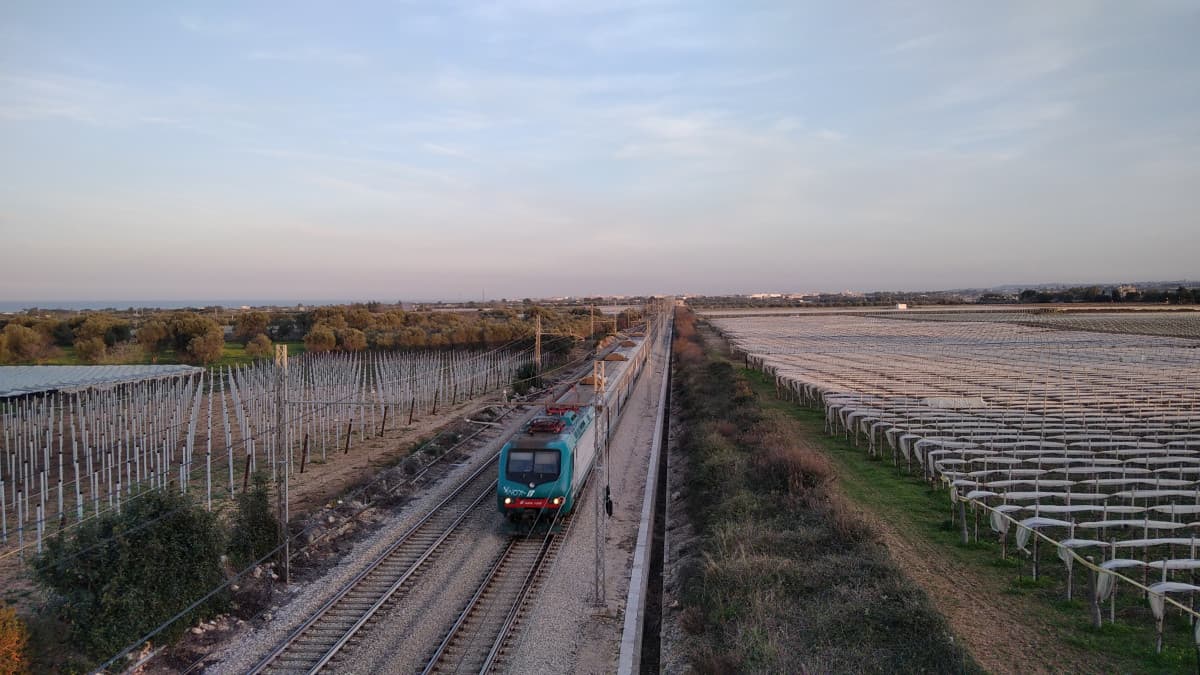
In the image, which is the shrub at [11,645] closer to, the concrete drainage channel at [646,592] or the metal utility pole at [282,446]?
the metal utility pole at [282,446]

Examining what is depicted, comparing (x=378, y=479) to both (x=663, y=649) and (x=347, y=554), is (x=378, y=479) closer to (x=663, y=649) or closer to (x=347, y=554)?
(x=347, y=554)

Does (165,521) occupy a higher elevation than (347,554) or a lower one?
higher

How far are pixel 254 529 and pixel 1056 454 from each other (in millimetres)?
18630

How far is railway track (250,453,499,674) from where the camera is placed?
9242 mm

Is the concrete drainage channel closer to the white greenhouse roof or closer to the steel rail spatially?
the steel rail

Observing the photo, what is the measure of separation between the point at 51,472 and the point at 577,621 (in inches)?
730

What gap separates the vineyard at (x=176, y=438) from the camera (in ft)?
48.2

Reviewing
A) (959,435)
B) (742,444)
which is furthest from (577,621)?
(959,435)

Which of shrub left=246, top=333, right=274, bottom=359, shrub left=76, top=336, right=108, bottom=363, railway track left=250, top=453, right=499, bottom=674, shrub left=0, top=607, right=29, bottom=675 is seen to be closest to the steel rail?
railway track left=250, top=453, right=499, bottom=674

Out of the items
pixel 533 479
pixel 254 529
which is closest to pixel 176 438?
pixel 254 529

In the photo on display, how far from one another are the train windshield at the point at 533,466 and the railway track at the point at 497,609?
1193 millimetres

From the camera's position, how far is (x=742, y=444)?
20.3 meters

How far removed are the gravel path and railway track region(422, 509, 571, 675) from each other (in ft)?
0.68

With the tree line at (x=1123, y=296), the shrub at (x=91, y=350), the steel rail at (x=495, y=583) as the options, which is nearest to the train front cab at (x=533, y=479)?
the steel rail at (x=495, y=583)
